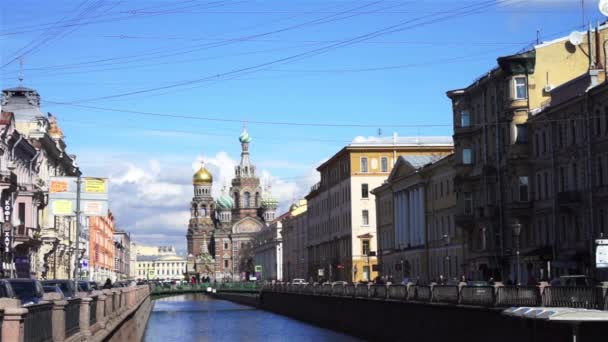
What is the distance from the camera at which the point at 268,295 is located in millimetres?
126750

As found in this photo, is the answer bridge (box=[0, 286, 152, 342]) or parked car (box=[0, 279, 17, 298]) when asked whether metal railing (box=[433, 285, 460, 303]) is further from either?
parked car (box=[0, 279, 17, 298])

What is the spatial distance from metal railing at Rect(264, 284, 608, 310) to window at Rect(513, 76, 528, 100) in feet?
49.4

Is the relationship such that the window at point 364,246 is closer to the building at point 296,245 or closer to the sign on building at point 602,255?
the building at point 296,245

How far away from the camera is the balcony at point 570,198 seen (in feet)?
196

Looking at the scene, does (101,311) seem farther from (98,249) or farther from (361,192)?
(98,249)

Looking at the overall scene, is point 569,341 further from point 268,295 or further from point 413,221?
point 268,295

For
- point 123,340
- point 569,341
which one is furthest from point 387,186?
point 569,341

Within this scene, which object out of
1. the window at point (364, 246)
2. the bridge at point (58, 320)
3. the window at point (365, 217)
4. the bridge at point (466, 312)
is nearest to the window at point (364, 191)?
the window at point (365, 217)

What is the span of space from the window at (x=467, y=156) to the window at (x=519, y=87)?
10833 millimetres

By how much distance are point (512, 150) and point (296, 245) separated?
114640 mm

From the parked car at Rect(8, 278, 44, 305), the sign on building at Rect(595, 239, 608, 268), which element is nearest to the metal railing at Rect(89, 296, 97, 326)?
the parked car at Rect(8, 278, 44, 305)

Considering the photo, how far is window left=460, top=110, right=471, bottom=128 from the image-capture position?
79.7m

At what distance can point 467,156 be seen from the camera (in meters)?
79.8

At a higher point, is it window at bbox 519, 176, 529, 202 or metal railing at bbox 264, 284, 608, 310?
window at bbox 519, 176, 529, 202
